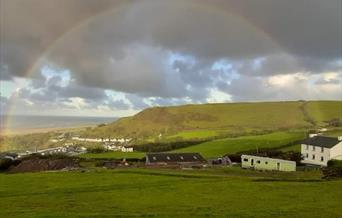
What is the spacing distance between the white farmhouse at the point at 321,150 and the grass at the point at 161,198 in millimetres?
35024

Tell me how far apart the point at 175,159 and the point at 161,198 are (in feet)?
202

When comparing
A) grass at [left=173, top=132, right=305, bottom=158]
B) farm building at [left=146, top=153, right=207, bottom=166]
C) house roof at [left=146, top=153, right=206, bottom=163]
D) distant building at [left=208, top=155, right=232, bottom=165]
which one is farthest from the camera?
grass at [left=173, top=132, right=305, bottom=158]

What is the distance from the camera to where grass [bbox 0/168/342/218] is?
37594mm

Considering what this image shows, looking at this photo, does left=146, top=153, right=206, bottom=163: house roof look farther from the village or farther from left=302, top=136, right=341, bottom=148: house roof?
left=302, top=136, right=341, bottom=148: house roof

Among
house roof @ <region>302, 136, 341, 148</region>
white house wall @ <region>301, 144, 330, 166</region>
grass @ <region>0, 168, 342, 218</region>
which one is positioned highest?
house roof @ <region>302, 136, 341, 148</region>

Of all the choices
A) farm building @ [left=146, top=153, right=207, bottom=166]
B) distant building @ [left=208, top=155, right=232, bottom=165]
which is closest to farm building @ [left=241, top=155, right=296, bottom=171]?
distant building @ [left=208, top=155, right=232, bottom=165]

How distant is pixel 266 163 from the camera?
328 feet

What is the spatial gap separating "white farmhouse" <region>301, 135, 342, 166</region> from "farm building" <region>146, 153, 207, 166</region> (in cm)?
2334

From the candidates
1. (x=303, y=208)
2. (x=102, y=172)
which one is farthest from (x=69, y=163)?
(x=303, y=208)

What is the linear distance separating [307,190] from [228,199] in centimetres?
1201

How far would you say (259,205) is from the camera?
41594 millimetres

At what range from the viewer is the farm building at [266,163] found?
307 feet

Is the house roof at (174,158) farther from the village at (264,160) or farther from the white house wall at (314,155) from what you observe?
the white house wall at (314,155)

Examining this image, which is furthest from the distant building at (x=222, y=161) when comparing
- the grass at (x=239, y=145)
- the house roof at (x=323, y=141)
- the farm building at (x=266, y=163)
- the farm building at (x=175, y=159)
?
the house roof at (x=323, y=141)
